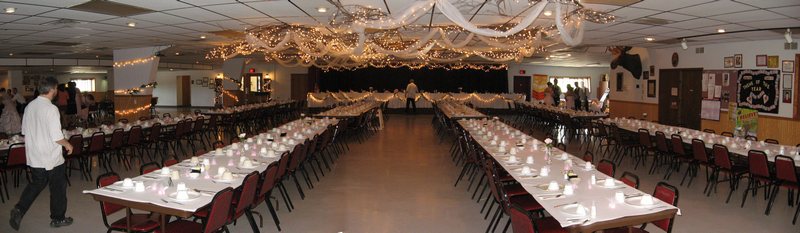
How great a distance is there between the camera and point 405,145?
42.9ft

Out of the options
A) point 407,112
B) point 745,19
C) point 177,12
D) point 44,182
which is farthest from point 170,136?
point 407,112

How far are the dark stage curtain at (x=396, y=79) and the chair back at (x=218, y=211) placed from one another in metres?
26.5

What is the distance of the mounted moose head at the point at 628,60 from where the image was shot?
1681 cm

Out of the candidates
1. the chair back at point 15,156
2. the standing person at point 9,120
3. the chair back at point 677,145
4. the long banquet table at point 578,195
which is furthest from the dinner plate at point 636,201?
the standing person at point 9,120

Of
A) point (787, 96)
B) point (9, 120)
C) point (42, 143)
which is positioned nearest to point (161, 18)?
point (42, 143)

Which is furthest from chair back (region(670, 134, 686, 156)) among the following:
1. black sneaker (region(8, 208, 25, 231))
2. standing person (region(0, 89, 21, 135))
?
standing person (region(0, 89, 21, 135))

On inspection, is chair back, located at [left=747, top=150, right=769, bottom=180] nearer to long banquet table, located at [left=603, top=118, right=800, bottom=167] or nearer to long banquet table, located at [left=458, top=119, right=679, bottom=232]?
long banquet table, located at [left=603, top=118, right=800, bottom=167]

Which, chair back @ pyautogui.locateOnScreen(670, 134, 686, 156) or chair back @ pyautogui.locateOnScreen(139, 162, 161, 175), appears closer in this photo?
chair back @ pyautogui.locateOnScreen(139, 162, 161, 175)

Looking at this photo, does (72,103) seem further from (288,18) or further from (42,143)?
(42,143)

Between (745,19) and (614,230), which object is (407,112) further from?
(614,230)

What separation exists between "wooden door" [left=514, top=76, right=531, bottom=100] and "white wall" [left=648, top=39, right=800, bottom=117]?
1350cm

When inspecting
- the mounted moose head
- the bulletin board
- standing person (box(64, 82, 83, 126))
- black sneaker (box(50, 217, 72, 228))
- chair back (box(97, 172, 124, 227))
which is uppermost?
the mounted moose head

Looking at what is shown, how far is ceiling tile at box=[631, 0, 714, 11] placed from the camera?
707 cm

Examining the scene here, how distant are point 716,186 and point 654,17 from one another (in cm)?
265
